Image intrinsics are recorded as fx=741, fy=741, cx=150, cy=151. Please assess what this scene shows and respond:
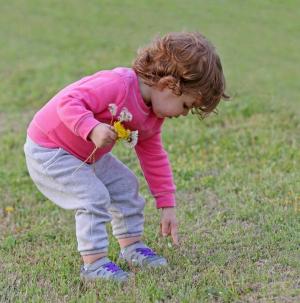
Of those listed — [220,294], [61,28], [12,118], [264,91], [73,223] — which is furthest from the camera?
[61,28]

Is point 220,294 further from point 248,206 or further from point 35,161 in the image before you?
point 248,206

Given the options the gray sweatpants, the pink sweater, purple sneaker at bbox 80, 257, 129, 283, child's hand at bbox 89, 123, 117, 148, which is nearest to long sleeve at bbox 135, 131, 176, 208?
the pink sweater

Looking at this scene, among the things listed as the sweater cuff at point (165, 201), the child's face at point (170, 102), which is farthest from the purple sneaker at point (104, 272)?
the child's face at point (170, 102)

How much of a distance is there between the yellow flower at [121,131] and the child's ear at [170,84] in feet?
0.96

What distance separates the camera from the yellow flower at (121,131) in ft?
12.1

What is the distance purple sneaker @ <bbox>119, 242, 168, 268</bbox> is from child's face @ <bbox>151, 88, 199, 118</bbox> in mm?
881

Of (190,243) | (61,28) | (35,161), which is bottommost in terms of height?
(61,28)

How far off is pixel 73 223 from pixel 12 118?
3.20 m

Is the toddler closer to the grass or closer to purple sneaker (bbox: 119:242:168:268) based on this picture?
purple sneaker (bbox: 119:242:168:268)

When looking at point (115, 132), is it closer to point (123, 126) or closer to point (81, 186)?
point (123, 126)

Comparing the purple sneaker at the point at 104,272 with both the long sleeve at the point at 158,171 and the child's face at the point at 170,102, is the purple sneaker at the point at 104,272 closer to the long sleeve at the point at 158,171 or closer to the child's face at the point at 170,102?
the long sleeve at the point at 158,171

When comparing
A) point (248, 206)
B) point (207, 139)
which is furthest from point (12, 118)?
point (248, 206)

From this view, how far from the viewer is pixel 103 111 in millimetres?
3852

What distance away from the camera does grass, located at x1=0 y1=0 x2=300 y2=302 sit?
3.93 meters
